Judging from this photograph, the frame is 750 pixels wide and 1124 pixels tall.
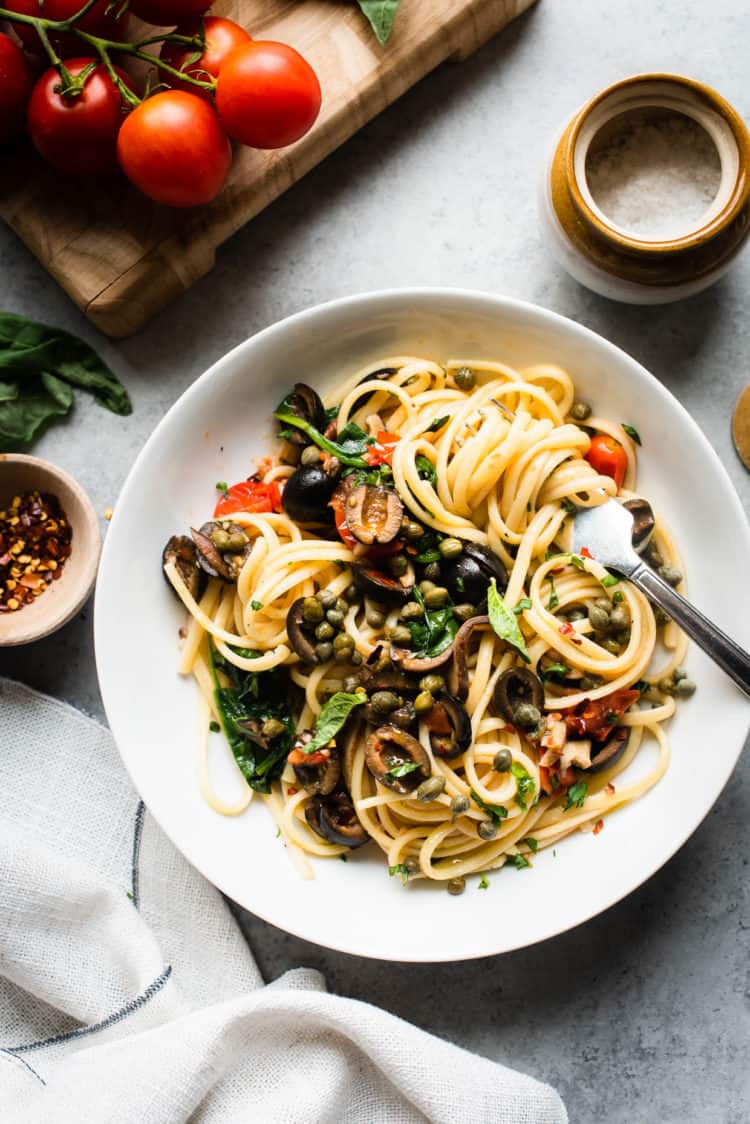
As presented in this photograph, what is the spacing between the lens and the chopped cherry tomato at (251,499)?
4102mm

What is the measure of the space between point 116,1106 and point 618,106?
14.7 feet

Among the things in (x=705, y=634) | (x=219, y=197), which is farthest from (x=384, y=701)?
(x=219, y=197)

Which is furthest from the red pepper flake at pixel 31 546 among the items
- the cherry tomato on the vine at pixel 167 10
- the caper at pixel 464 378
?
the cherry tomato on the vine at pixel 167 10

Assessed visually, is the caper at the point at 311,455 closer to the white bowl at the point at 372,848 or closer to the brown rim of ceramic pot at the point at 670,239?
the white bowl at the point at 372,848

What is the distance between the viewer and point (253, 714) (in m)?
4.02

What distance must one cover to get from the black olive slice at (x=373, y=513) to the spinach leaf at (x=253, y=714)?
70cm

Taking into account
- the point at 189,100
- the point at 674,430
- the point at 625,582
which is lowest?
the point at 625,582

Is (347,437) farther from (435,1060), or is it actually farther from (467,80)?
(435,1060)

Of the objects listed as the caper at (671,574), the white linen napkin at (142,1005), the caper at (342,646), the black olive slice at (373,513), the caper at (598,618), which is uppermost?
the black olive slice at (373,513)

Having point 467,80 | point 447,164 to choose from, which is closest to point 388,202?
point 447,164

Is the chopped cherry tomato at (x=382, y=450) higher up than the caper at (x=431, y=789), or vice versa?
the chopped cherry tomato at (x=382, y=450)

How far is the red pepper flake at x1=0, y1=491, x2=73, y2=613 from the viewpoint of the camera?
4.25 meters

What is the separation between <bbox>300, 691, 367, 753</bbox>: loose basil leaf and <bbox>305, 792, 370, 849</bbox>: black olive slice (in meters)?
0.26

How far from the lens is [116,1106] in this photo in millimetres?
3854
